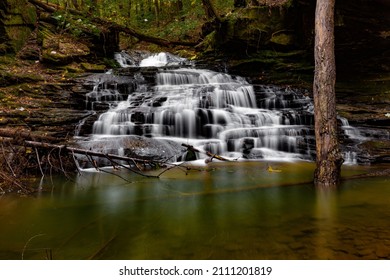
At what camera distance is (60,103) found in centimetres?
918

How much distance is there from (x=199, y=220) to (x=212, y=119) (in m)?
6.22

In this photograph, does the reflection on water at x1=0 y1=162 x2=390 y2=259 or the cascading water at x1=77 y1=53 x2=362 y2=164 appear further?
the cascading water at x1=77 y1=53 x2=362 y2=164

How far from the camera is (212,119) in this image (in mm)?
9383

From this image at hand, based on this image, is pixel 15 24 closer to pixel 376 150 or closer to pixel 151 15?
pixel 376 150

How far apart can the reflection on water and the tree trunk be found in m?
0.34

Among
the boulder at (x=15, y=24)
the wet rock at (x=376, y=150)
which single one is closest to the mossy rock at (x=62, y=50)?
the boulder at (x=15, y=24)

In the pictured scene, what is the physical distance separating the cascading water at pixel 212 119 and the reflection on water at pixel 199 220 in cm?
267

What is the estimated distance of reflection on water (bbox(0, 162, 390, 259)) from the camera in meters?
2.58

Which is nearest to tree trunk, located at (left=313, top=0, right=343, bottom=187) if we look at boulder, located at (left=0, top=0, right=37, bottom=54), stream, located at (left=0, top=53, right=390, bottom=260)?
stream, located at (left=0, top=53, right=390, bottom=260)

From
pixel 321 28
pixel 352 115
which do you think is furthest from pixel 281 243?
pixel 352 115

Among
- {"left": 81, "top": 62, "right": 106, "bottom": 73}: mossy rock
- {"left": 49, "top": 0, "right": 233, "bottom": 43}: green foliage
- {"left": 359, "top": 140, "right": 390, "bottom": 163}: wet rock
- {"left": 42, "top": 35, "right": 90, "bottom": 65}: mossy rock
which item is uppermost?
{"left": 49, "top": 0, "right": 233, "bottom": 43}: green foliage

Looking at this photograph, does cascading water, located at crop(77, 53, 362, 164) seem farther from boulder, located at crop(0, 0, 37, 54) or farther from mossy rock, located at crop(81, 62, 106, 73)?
boulder, located at crop(0, 0, 37, 54)

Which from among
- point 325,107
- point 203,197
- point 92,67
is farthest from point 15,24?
point 325,107
